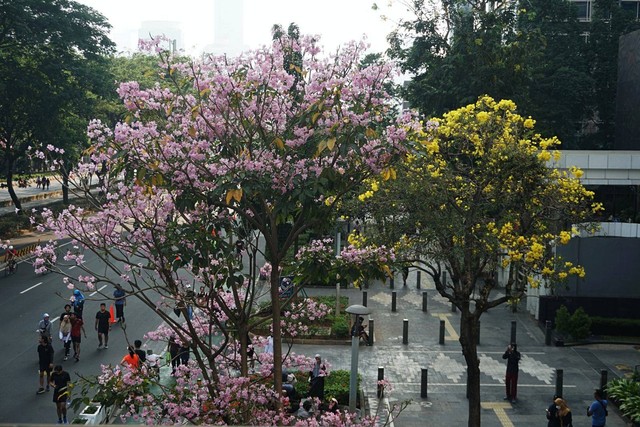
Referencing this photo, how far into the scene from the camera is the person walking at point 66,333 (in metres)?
21.0

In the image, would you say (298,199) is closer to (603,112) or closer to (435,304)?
(435,304)

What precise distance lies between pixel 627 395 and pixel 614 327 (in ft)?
23.9

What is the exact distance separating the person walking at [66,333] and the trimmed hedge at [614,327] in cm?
1672

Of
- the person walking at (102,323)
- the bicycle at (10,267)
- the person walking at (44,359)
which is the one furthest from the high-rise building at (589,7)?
the person walking at (44,359)

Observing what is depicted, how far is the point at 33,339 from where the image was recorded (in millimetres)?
23328

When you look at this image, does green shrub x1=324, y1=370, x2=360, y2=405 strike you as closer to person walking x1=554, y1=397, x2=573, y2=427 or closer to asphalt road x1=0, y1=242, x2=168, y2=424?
person walking x1=554, y1=397, x2=573, y2=427

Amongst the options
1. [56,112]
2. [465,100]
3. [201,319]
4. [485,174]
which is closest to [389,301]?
[465,100]

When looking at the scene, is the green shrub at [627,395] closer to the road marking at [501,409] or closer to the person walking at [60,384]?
the road marking at [501,409]

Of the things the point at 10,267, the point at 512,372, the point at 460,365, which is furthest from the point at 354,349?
the point at 10,267

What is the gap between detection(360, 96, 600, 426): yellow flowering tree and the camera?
52.4 ft

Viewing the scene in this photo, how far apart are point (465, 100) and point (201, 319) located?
22.2 m

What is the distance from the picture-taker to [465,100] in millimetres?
32906

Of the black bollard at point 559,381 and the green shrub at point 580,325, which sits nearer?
the black bollard at point 559,381

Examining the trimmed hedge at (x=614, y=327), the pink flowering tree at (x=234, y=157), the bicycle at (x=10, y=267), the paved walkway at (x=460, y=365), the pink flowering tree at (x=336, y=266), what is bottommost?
the paved walkway at (x=460, y=365)
